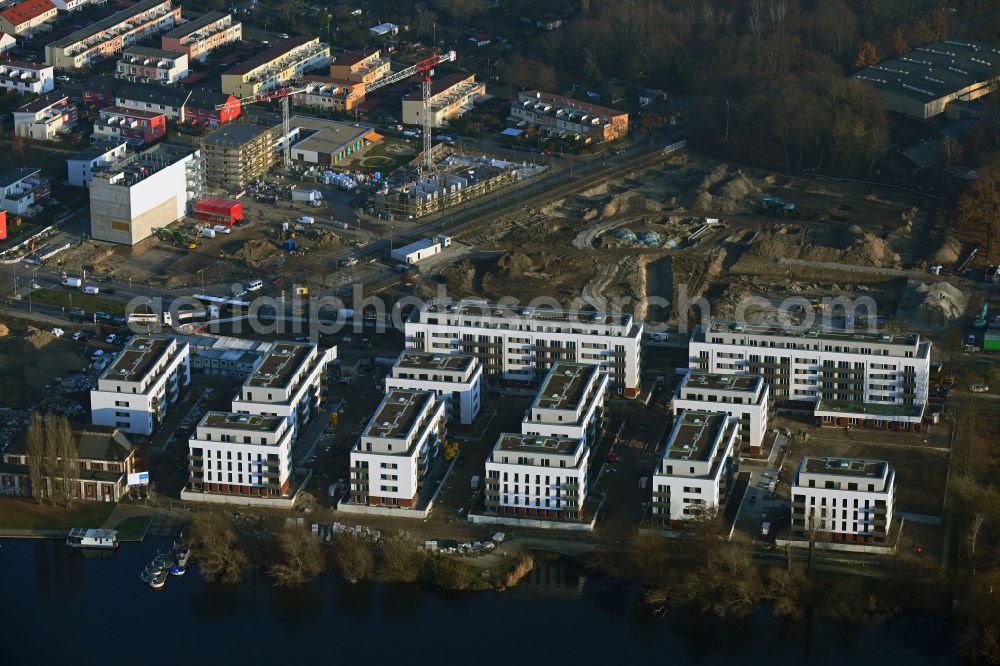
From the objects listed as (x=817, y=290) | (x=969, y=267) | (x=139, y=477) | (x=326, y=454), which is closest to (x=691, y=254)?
(x=817, y=290)

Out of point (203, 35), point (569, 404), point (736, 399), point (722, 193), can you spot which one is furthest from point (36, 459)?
point (203, 35)

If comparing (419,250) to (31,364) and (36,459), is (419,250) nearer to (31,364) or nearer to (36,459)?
(31,364)

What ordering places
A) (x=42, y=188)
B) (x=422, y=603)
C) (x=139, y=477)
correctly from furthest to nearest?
(x=42, y=188) → (x=139, y=477) → (x=422, y=603)

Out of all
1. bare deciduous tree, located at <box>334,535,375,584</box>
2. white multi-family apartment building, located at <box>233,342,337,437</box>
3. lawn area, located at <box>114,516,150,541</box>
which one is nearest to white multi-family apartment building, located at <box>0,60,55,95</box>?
white multi-family apartment building, located at <box>233,342,337,437</box>

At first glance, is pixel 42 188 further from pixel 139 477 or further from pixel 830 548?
pixel 830 548

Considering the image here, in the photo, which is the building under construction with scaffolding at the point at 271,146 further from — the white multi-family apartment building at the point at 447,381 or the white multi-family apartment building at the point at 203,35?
the white multi-family apartment building at the point at 447,381

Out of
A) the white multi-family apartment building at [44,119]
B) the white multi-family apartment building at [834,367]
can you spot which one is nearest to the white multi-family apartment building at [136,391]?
the white multi-family apartment building at [834,367]

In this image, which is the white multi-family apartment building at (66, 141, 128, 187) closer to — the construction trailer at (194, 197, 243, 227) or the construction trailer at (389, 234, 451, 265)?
the construction trailer at (194, 197, 243, 227)
